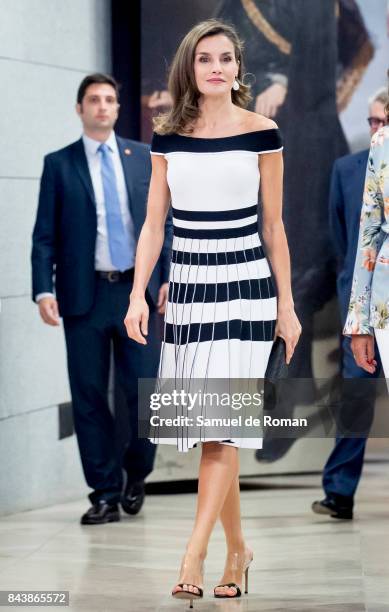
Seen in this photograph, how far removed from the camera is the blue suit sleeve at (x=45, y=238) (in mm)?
5820

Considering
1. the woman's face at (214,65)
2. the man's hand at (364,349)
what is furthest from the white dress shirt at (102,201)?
the man's hand at (364,349)

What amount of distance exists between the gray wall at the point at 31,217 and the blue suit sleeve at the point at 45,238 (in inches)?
11.3

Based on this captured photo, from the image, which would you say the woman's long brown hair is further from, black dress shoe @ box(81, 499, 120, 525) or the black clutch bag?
black dress shoe @ box(81, 499, 120, 525)

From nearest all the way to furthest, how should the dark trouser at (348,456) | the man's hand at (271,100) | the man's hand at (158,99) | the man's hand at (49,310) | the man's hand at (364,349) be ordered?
the man's hand at (364,349), the man's hand at (49,310), the dark trouser at (348,456), the man's hand at (158,99), the man's hand at (271,100)

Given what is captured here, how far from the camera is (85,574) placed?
475 cm

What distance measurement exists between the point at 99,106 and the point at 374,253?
2.25 m

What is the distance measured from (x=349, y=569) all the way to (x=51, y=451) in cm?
204

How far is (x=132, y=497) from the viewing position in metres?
6.07

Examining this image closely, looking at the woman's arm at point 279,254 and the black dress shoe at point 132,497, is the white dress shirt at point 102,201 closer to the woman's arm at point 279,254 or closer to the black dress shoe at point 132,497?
the black dress shoe at point 132,497

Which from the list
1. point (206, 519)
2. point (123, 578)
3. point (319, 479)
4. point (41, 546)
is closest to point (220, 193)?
point (206, 519)

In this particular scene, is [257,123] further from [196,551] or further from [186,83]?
[196,551]

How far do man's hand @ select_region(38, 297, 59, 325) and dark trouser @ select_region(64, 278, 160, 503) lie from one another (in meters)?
0.15

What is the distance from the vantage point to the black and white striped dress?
161 inches

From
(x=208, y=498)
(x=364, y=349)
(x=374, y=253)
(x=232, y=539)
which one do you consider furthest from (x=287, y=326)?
(x=232, y=539)
